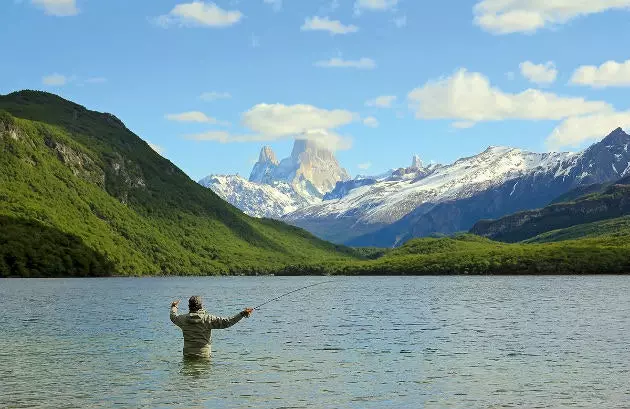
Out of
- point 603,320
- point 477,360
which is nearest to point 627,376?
point 477,360

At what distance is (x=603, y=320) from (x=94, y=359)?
61561 mm

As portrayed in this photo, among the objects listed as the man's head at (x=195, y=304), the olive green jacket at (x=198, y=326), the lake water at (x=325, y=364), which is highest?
the man's head at (x=195, y=304)

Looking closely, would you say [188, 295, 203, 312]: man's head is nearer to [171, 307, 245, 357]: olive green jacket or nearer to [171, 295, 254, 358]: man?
[171, 295, 254, 358]: man

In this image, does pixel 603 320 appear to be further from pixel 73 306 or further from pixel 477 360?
pixel 73 306

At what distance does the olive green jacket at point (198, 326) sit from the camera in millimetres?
45656

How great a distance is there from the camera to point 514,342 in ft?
220

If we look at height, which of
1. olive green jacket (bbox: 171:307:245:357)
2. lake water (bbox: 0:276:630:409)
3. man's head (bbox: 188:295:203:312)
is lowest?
lake water (bbox: 0:276:630:409)

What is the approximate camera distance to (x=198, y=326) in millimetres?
46500

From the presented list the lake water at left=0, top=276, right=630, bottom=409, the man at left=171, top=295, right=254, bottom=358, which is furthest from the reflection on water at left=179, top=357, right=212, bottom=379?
the man at left=171, top=295, right=254, bottom=358

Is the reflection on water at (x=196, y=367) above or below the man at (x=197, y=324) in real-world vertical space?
below

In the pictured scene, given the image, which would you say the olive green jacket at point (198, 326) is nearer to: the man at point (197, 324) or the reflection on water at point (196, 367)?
the man at point (197, 324)

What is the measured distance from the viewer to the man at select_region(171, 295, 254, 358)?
45562 mm

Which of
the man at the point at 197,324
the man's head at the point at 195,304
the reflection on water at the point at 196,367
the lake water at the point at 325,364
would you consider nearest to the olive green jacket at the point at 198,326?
the man at the point at 197,324

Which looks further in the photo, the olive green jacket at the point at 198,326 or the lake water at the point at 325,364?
the olive green jacket at the point at 198,326
